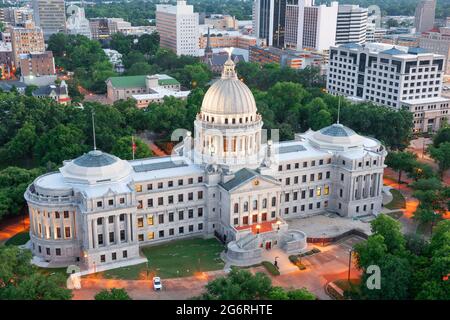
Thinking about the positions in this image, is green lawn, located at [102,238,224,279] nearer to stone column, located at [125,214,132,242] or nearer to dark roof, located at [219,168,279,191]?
stone column, located at [125,214,132,242]

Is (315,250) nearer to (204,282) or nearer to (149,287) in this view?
(204,282)

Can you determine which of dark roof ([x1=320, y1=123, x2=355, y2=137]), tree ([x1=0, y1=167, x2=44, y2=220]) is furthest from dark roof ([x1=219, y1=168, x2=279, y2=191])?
tree ([x1=0, y1=167, x2=44, y2=220])

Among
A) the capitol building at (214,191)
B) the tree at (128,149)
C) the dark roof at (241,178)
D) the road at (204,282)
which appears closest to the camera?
the road at (204,282)

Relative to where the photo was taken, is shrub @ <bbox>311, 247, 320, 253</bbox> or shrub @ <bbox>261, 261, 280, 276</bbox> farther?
shrub @ <bbox>311, 247, 320, 253</bbox>

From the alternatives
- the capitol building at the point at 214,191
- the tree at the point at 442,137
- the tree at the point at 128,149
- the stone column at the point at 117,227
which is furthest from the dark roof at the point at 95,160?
the tree at the point at 442,137

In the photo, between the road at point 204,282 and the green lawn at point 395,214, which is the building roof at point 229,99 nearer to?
the road at point 204,282
